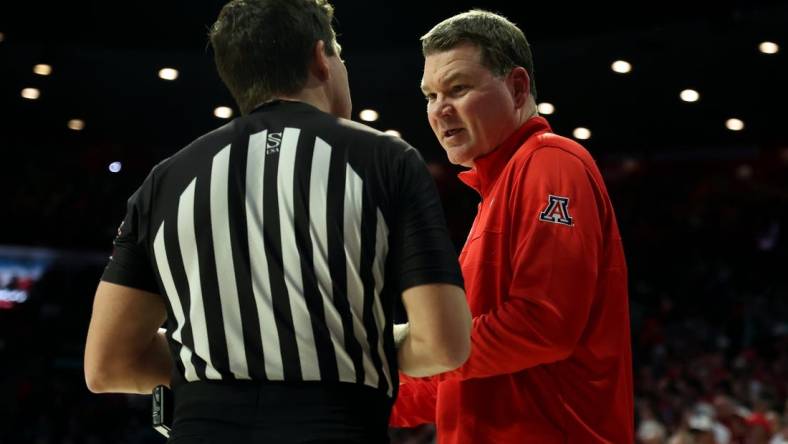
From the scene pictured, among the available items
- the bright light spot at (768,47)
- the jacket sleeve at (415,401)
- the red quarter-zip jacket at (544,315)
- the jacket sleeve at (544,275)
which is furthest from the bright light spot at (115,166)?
the jacket sleeve at (544,275)

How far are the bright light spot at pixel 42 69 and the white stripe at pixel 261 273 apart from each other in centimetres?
983

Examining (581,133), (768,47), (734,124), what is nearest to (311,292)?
(768,47)

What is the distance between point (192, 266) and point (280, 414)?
32 centimetres

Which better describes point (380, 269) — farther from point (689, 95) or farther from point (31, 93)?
point (31, 93)

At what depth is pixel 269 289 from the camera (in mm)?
1795

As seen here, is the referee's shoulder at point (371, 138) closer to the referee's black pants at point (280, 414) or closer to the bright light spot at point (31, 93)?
the referee's black pants at point (280, 414)

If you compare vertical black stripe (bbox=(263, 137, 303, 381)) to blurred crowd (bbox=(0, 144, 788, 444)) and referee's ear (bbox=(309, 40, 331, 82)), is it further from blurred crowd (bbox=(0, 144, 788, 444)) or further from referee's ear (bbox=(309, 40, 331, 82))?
blurred crowd (bbox=(0, 144, 788, 444))

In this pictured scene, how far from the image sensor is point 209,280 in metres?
Answer: 1.84

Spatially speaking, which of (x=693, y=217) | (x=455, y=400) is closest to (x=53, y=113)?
(x=693, y=217)

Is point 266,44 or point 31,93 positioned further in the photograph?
point 31,93

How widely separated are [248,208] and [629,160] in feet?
48.9

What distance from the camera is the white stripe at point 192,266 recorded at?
1838mm

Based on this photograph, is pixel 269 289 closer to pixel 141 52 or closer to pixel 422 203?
pixel 422 203

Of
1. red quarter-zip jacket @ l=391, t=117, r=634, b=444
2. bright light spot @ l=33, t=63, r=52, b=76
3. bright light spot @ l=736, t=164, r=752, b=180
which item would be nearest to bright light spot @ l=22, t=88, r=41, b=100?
bright light spot @ l=33, t=63, r=52, b=76
